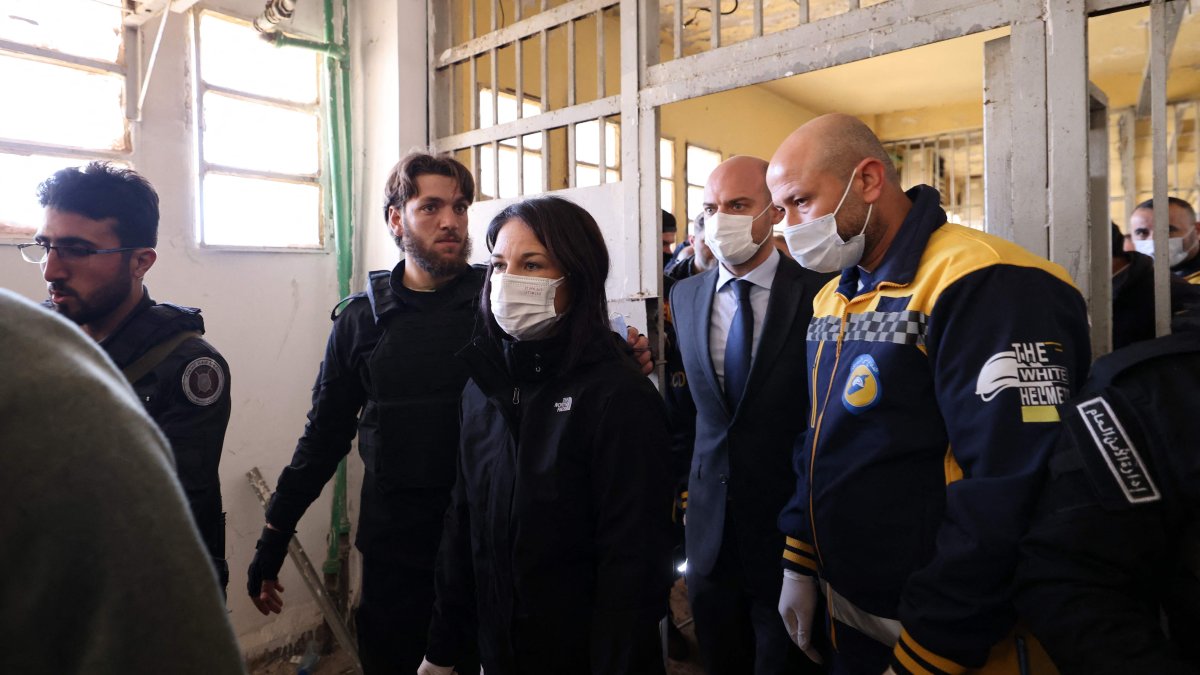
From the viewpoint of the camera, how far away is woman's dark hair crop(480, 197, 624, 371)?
1646 millimetres

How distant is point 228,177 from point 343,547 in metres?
1.93

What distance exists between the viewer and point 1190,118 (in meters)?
6.52

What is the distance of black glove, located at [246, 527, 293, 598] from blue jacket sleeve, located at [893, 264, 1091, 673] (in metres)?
1.80

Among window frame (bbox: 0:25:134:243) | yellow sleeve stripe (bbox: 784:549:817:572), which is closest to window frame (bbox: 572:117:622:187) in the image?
yellow sleeve stripe (bbox: 784:549:817:572)

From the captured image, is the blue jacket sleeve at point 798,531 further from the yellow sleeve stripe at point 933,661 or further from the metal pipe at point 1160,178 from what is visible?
the metal pipe at point 1160,178

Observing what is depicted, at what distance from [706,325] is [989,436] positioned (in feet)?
3.43

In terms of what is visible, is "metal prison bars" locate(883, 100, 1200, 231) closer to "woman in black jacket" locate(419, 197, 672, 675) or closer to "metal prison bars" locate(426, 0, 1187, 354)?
"metal prison bars" locate(426, 0, 1187, 354)

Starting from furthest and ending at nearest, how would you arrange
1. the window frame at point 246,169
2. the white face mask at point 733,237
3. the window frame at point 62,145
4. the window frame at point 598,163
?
the window frame at point 246,169 < the window frame at point 598,163 < the window frame at point 62,145 < the white face mask at point 733,237

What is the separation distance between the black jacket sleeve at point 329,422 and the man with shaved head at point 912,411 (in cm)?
138

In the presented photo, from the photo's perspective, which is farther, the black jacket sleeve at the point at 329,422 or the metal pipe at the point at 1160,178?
the black jacket sleeve at the point at 329,422

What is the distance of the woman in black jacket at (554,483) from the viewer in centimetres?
144

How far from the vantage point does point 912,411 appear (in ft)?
4.47

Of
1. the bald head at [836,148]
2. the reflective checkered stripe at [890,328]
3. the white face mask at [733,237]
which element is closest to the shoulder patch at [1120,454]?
the reflective checkered stripe at [890,328]

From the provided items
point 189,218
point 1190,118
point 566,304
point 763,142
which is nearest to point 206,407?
point 566,304
